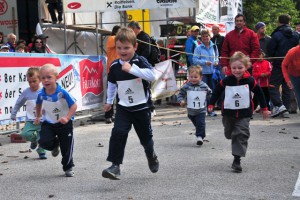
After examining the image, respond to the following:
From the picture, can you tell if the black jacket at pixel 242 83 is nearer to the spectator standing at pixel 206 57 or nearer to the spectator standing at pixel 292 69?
the spectator standing at pixel 292 69

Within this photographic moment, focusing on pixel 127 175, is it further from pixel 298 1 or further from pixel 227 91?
pixel 298 1

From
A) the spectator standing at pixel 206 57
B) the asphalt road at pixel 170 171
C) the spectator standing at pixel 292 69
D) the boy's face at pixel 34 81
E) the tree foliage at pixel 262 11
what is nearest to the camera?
the asphalt road at pixel 170 171

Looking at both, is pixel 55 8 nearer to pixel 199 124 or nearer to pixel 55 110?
pixel 199 124

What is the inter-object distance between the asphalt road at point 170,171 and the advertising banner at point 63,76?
84 cm

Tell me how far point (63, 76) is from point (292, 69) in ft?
16.1

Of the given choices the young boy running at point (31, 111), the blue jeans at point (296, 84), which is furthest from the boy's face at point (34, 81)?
the blue jeans at point (296, 84)

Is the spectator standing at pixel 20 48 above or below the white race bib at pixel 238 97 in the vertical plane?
above

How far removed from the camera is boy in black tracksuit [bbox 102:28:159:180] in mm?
6715

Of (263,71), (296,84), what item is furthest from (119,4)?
(296,84)

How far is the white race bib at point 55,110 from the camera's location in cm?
749

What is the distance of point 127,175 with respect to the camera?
283 inches

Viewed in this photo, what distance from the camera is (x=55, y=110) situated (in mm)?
7492

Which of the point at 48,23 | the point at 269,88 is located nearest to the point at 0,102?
the point at 269,88

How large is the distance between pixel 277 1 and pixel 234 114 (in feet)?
169
